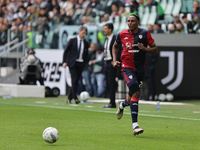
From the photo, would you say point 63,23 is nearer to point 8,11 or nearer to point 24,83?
point 24,83

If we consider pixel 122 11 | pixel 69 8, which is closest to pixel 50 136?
pixel 122 11

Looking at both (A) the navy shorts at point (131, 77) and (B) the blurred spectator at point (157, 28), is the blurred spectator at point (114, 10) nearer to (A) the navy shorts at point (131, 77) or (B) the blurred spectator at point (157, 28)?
(B) the blurred spectator at point (157, 28)

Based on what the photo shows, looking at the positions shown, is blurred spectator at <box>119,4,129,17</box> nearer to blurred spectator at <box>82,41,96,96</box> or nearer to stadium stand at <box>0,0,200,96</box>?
stadium stand at <box>0,0,200,96</box>

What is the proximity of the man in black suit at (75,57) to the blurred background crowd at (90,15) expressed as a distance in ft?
10.9

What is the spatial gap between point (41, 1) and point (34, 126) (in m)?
19.8

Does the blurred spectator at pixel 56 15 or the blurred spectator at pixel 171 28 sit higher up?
the blurred spectator at pixel 56 15

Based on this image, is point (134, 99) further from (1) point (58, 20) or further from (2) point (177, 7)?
(1) point (58, 20)

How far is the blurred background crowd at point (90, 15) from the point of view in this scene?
19.4m

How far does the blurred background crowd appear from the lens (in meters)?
19.4

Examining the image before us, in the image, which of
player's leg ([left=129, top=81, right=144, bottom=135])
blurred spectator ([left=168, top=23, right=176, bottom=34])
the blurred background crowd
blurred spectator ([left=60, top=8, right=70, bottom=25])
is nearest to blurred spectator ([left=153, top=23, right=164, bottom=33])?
the blurred background crowd

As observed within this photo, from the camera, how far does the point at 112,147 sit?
6984mm

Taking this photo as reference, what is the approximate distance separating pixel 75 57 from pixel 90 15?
21.1 ft

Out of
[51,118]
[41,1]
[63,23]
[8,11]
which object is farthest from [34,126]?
[8,11]

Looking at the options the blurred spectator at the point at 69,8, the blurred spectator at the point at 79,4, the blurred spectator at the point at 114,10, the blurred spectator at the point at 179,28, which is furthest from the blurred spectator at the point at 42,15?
the blurred spectator at the point at 179,28
